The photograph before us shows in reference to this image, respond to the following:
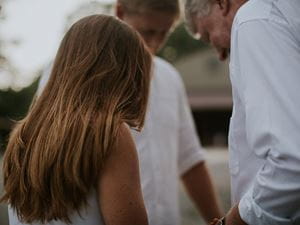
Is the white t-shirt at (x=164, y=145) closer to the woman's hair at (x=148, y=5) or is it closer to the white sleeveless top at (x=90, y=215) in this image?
the woman's hair at (x=148, y=5)

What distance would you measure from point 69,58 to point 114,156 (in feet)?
1.32

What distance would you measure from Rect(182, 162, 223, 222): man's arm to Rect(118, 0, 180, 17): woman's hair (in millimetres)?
826

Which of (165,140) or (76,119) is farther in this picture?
(165,140)

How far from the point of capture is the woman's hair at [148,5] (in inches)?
135

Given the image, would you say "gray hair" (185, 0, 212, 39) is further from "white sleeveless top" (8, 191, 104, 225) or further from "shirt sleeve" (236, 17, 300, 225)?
"white sleeveless top" (8, 191, 104, 225)

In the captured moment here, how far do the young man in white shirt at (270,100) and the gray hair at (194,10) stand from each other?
570 millimetres

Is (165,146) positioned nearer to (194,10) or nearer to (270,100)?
(194,10)

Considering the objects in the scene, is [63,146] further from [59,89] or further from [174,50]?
[174,50]

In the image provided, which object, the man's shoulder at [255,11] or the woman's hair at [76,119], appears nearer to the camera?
the man's shoulder at [255,11]

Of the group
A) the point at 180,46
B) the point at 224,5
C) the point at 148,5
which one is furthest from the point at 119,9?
the point at 180,46

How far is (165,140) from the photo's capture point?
3330 mm

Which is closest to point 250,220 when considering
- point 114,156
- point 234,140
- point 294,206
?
point 294,206

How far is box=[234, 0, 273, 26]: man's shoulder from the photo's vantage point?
1851 millimetres

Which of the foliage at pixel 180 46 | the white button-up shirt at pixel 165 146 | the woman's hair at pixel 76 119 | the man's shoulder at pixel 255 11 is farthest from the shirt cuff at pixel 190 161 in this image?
the foliage at pixel 180 46
